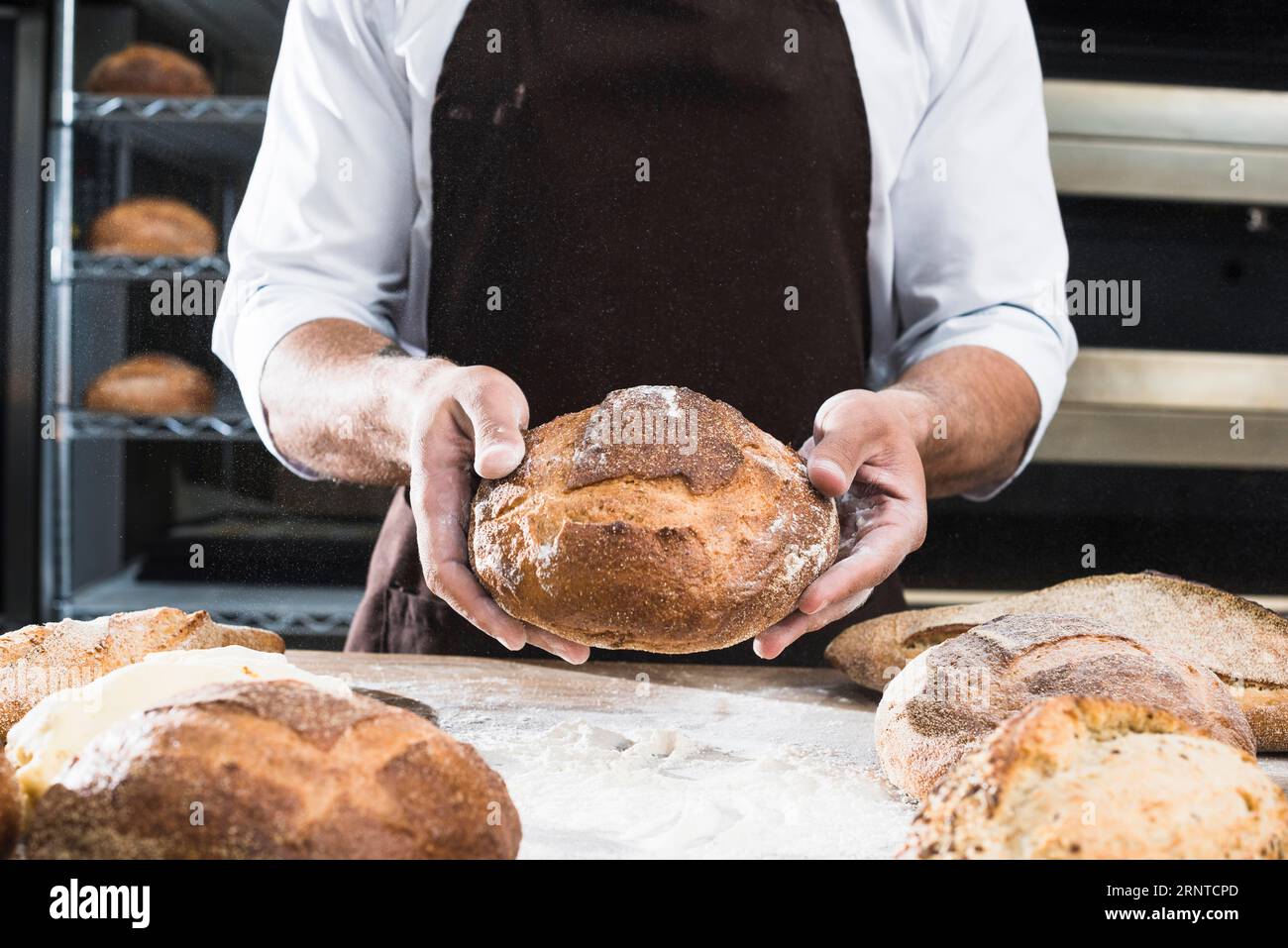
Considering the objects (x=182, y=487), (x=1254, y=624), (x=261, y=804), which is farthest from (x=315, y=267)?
(x=1254, y=624)

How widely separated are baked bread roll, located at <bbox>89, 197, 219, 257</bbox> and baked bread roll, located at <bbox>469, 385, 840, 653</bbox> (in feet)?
4.54

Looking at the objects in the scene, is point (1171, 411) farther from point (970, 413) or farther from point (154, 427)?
point (154, 427)

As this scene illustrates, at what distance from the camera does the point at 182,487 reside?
2158mm

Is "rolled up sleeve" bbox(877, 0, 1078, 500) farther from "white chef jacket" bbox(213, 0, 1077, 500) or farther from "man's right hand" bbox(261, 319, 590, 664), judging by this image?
"man's right hand" bbox(261, 319, 590, 664)

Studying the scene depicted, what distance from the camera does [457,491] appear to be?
→ 3.76 ft

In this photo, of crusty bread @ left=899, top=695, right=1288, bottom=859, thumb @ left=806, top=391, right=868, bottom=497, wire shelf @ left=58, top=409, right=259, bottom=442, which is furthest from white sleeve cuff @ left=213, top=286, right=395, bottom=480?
crusty bread @ left=899, top=695, right=1288, bottom=859

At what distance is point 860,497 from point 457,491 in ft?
1.53

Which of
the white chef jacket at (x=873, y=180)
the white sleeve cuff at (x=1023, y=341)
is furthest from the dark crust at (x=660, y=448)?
the white sleeve cuff at (x=1023, y=341)

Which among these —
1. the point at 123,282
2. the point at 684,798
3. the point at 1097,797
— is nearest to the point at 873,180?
the point at 684,798

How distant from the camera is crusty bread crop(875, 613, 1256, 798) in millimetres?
986

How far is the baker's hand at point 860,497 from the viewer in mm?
1088

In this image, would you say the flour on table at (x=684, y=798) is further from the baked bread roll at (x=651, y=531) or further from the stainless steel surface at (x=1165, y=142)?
the stainless steel surface at (x=1165, y=142)
